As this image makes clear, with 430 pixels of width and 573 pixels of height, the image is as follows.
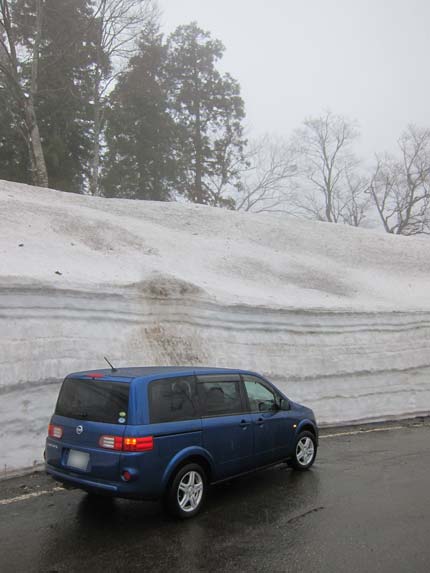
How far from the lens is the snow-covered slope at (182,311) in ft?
26.4

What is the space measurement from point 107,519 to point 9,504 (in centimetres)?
120

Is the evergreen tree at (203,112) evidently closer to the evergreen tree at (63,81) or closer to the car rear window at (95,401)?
the evergreen tree at (63,81)

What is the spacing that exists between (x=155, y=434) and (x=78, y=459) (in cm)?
84

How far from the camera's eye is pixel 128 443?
475 centimetres

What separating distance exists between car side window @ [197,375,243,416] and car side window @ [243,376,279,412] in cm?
21

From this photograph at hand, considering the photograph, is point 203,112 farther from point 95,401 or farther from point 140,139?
point 95,401

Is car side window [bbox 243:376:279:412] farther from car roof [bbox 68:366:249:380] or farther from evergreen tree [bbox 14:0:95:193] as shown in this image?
evergreen tree [bbox 14:0:95:193]

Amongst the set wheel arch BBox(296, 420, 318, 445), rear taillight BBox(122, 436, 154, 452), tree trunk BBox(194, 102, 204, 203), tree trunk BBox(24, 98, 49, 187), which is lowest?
wheel arch BBox(296, 420, 318, 445)

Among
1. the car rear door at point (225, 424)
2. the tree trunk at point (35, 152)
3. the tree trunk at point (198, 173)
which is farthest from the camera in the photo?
the tree trunk at point (198, 173)

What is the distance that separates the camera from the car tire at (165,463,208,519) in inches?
196

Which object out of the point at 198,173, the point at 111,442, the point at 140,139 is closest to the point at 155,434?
the point at 111,442

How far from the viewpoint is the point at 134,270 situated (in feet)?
38.5

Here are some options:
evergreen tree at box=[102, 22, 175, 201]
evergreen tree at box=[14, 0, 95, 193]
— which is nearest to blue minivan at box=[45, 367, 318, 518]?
evergreen tree at box=[14, 0, 95, 193]

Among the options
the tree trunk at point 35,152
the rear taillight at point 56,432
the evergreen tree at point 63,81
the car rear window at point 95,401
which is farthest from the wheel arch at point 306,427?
the evergreen tree at point 63,81
